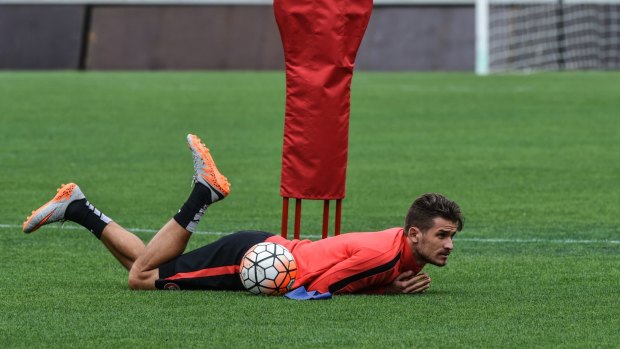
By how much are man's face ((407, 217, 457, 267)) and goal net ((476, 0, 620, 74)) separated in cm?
2406

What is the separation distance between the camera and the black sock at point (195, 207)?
912 centimetres

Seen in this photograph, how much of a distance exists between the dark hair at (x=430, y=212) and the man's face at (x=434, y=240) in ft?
0.08

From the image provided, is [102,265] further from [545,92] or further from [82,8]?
[82,8]

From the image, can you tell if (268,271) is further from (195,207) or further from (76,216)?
(76,216)

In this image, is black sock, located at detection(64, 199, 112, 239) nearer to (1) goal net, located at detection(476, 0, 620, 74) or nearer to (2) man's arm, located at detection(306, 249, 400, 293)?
(2) man's arm, located at detection(306, 249, 400, 293)

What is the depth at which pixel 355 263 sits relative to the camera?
8641 millimetres

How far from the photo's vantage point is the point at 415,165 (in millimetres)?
17156

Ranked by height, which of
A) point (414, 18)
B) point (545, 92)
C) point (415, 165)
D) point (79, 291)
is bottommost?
point (79, 291)

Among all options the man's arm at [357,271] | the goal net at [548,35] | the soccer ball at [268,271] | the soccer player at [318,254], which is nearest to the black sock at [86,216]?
the soccer player at [318,254]

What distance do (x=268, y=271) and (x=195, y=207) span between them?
706 mm

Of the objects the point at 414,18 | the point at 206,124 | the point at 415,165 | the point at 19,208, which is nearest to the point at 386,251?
the point at 19,208

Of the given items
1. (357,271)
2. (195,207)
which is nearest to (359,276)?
(357,271)

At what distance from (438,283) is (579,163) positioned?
26.8ft

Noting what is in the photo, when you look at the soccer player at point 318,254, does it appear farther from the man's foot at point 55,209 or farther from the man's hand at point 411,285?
the man's foot at point 55,209
